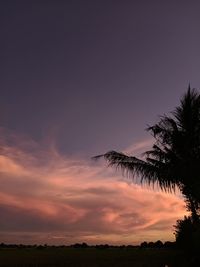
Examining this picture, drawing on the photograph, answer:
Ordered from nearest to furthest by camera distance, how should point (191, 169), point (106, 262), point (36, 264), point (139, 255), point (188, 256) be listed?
point (36, 264)
point (106, 262)
point (188, 256)
point (139, 255)
point (191, 169)

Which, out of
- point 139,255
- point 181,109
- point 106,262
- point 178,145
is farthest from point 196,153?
point 106,262

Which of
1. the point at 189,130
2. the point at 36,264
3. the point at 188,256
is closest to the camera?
the point at 36,264

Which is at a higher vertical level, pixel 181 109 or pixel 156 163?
pixel 181 109

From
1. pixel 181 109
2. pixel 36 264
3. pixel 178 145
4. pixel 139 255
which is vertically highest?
pixel 181 109

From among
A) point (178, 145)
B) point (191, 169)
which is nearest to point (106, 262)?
point (191, 169)

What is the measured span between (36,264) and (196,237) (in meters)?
6.88

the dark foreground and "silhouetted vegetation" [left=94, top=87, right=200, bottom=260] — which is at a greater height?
"silhouetted vegetation" [left=94, top=87, right=200, bottom=260]

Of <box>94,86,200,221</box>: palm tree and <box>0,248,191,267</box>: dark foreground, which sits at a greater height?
<box>94,86,200,221</box>: palm tree

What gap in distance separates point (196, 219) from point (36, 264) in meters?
11.3

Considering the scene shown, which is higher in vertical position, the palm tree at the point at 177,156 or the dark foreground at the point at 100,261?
the palm tree at the point at 177,156

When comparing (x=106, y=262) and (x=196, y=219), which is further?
(x=196, y=219)

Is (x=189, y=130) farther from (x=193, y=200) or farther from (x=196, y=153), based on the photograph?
(x=193, y=200)

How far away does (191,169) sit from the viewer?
2366 centimetres

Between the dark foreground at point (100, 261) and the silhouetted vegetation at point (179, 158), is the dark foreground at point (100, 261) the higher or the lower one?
the lower one
